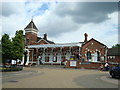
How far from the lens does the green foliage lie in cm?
2860

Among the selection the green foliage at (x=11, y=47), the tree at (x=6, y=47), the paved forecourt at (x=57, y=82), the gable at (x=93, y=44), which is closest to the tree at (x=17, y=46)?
the green foliage at (x=11, y=47)

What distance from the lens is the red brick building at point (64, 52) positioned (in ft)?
136

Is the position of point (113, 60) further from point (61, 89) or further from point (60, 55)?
point (61, 89)

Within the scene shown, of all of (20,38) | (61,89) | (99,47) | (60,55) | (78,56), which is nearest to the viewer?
(61,89)

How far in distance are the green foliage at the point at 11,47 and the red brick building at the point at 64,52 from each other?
14.4 m

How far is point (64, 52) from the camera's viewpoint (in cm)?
4731

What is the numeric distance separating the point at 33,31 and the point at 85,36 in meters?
16.3

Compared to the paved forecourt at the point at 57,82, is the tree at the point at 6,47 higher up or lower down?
higher up

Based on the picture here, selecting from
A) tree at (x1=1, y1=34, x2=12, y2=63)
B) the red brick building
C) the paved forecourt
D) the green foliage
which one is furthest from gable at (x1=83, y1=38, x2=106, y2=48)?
the paved forecourt

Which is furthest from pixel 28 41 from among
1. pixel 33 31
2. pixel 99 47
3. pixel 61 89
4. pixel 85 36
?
pixel 61 89

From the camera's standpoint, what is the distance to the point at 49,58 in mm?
49406

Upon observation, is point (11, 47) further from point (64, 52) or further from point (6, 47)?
point (64, 52)

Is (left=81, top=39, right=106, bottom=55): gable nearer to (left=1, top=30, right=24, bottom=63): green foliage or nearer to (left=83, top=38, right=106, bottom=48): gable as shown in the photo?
(left=83, top=38, right=106, bottom=48): gable

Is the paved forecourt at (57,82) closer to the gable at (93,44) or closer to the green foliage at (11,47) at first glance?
the green foliage at (11,47)
